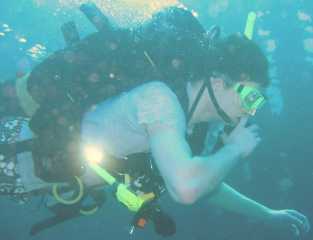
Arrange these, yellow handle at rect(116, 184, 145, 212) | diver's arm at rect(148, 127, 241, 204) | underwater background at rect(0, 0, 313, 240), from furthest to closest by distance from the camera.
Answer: underwater background at rect(0, 0, 313, 240) → yellow handle at rect(116, 184, 145, 212) → diver's arm at rect(148, 127, 241, 204)

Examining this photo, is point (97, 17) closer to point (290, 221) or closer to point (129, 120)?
point (129, 120)

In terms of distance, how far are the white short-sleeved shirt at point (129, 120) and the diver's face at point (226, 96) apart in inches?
23.6

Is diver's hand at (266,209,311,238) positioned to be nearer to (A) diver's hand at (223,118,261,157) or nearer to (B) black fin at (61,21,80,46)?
(A) diver's hand at (223,118,261,157)

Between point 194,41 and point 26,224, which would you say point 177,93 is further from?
point 26,224

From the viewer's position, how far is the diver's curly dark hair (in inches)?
126

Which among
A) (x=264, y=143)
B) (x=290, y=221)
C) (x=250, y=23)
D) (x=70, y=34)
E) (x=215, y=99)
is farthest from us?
(x=264, y=143)

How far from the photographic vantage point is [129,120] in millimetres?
2947

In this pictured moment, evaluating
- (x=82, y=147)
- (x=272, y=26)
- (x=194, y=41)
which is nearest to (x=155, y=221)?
(x=82, y=147)

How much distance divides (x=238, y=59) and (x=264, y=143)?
13.1 meters

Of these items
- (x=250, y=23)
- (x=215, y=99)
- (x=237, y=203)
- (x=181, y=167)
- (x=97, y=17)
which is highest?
(x=97, y=17)

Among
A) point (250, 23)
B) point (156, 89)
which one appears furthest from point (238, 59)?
point (156, 89)

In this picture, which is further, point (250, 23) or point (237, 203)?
point (237, 203)

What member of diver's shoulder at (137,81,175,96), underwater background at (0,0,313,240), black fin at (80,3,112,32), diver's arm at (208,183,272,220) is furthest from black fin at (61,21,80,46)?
underwater background at (0,0,313,240)

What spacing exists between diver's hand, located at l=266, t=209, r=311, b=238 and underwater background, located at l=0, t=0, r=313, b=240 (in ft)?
30.9
